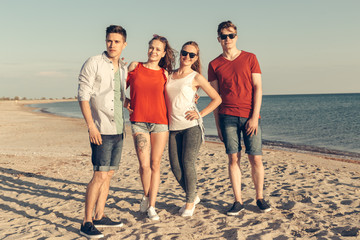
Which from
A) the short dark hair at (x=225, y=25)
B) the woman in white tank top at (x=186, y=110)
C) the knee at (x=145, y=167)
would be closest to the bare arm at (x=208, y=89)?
the woman in white tank top at (x=186, y=110)

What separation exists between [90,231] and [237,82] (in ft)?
8.24

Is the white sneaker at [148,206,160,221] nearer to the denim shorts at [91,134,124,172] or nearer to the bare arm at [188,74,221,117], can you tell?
the denim shorts at [91,134,124,172]

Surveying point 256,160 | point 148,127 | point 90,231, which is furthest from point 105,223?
Answer: point 256,160

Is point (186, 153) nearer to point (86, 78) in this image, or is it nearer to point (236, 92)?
point (236, 92)

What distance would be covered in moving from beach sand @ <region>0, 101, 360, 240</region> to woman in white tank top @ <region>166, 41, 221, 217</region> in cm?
70

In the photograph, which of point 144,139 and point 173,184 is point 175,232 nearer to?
point 144,139

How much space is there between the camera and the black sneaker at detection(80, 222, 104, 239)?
142 inches

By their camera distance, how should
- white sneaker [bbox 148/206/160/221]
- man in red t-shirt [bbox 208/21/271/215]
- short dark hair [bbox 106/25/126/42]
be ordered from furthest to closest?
white sneaker [bbox 148/206/160/221] < man in red t-shirt [bbox 208/21/271/215] < short dark hair [bbox 106/25/126/42]

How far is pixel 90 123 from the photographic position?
3.41m

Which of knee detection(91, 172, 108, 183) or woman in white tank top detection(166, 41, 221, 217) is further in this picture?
woman in white tank top detection(166, 41, 221, 217)

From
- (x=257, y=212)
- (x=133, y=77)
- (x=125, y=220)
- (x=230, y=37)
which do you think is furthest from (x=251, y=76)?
(x=125, y=220)

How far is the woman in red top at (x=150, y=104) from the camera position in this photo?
148 inches

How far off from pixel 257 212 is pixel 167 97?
6.68 ft

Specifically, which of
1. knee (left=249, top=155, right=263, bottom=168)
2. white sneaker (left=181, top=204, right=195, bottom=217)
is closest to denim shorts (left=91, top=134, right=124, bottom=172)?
white sneaker (left=181, top=204, right=195, bottom=217)
